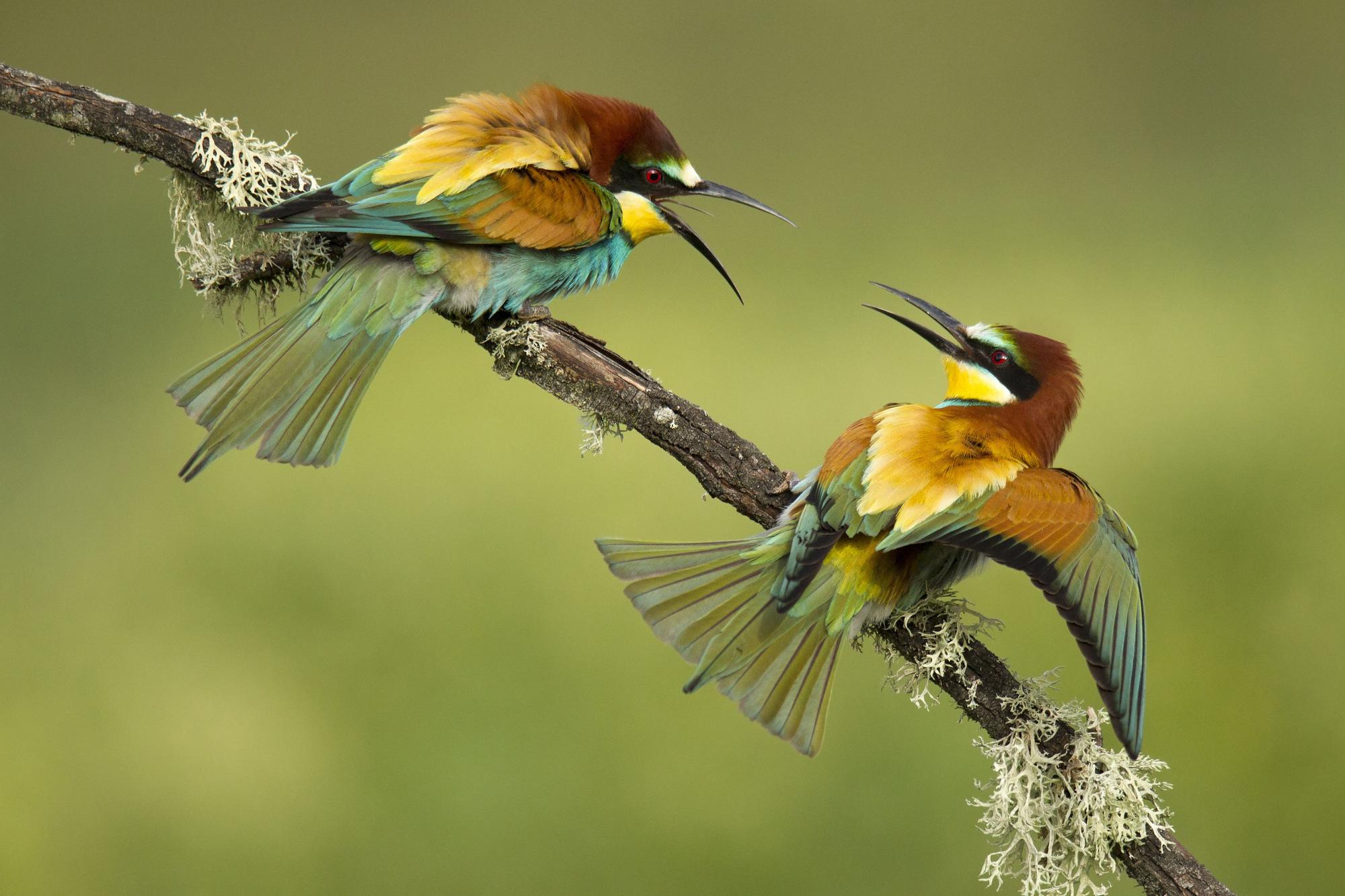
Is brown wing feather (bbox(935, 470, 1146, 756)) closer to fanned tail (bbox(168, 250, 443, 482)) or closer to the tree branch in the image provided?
the tree branch

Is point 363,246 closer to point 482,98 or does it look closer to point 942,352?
point 482,98

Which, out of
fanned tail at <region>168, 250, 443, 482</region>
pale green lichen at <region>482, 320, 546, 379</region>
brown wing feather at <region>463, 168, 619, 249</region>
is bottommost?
fanned tail at <region>168, 250, 443, 482</region>

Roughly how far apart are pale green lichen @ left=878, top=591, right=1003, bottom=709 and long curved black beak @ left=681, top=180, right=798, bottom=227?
1.72 ft

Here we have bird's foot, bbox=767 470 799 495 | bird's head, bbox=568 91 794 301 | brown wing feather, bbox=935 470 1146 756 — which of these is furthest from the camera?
bird's head, bbox=568 91 794 301

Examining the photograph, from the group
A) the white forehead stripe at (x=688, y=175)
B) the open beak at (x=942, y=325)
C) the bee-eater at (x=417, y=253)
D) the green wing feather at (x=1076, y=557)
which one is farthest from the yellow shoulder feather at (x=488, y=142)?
the green wing feather at (x=1076, y=557)

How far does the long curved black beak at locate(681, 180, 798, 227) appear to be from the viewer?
1.37 metres

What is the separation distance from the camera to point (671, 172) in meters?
1.33

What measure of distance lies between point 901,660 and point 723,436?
0.80ft

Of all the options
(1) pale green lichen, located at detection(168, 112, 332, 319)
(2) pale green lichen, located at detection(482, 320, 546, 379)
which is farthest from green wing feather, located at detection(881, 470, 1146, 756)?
(1) pale green lichen, located at detection(168, 112, 332, 319)

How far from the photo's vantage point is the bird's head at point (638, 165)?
1.29 metres

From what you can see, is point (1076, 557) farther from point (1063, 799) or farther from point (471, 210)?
point (471, 210)

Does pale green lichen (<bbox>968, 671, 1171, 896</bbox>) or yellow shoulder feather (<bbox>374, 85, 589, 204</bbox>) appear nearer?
pale green lichen (<bbox>968, 671, 1171, 896</bbox>)

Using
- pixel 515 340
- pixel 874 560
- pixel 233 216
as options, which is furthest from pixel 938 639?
pixel 233 216

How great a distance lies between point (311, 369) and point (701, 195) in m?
0.49
